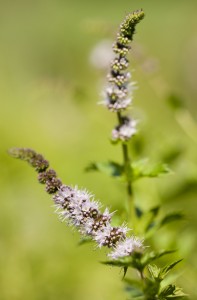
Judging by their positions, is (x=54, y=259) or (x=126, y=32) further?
(x=54, y=259)

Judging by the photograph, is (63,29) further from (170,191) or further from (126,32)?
(126,32)

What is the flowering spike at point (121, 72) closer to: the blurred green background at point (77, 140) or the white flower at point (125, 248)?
the blurred green background at point (77, 140)

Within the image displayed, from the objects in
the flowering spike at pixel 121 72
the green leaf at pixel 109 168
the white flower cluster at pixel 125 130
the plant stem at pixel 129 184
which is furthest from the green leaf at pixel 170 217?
the flowering spike at pixel 121 72

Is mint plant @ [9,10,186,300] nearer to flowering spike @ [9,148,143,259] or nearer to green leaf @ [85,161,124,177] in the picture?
flowering spike @ [9,148,143,259]

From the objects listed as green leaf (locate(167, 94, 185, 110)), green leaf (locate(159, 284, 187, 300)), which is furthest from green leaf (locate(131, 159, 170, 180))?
green leaf (locate(167, 94, 185, 110))

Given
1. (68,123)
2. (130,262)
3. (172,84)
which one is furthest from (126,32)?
(172,84)

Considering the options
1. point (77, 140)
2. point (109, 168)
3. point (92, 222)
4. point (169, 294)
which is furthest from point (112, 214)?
point (77, 140)

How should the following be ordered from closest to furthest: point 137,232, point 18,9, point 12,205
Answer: point 137,232
point 12,205
point 18,9

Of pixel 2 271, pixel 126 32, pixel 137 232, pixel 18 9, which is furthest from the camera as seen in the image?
pixel 18 9
